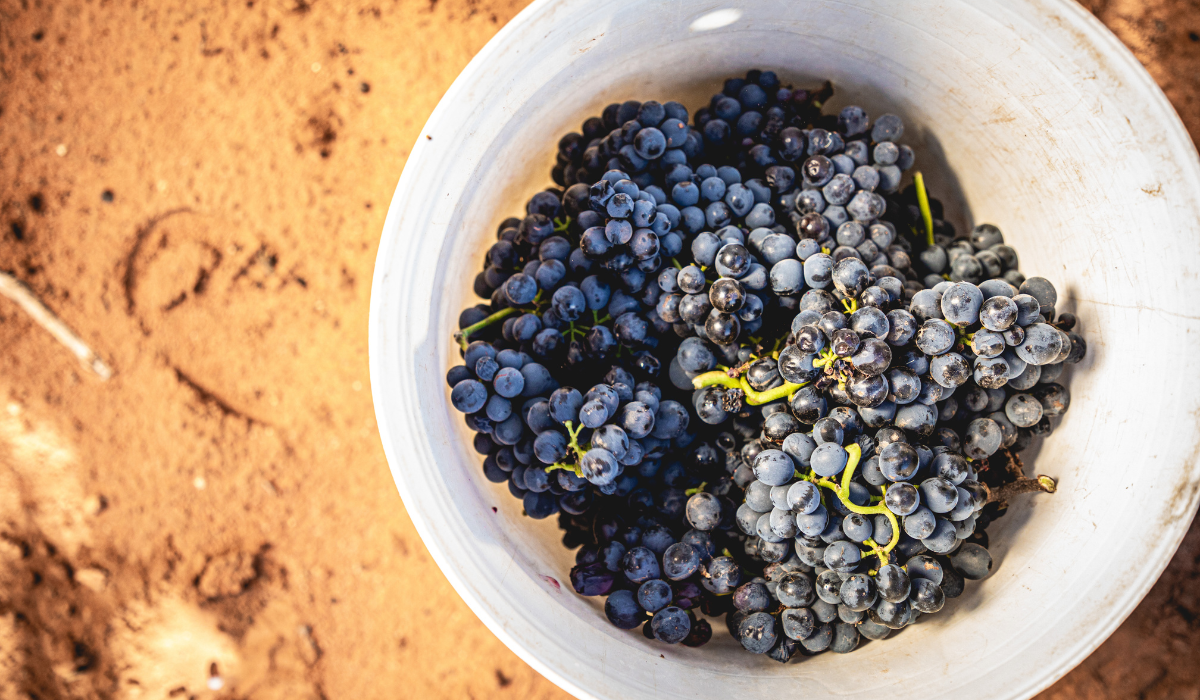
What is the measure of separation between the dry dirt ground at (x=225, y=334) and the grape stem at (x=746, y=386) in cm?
121

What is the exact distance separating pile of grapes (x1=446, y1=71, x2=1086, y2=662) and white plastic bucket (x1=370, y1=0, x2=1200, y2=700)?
0.06 m

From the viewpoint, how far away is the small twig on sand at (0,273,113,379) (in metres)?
1.98

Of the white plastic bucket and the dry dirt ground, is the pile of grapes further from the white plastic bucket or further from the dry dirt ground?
the dry dirt ground

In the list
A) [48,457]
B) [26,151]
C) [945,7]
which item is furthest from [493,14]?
[48,457]

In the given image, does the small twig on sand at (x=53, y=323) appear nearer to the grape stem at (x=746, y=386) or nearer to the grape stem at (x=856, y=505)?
the grape stem at (x=746, y=386)

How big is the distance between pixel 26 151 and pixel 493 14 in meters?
1.53

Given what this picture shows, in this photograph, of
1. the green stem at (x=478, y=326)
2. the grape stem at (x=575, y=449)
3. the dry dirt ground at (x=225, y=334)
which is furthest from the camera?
the dry dirt ground at (x=225, y=334)

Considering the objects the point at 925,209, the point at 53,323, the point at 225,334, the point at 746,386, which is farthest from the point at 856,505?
the point at 53,323

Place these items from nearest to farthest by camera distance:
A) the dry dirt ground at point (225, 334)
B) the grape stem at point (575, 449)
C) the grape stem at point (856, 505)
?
1. the grape stem at point (856, 505)
2. the grape stem at point (575, 449)
3. the dry dirt ground at point (225, 334)

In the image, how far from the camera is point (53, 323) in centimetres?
199

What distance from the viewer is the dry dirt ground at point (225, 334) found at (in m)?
1.93

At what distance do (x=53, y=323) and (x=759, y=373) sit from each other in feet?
7.20

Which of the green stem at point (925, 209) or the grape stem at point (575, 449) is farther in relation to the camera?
the green stem at point (925, 209)

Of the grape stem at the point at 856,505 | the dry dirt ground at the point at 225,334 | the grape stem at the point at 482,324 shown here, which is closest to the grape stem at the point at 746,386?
the grape stem at the point at 856,505
